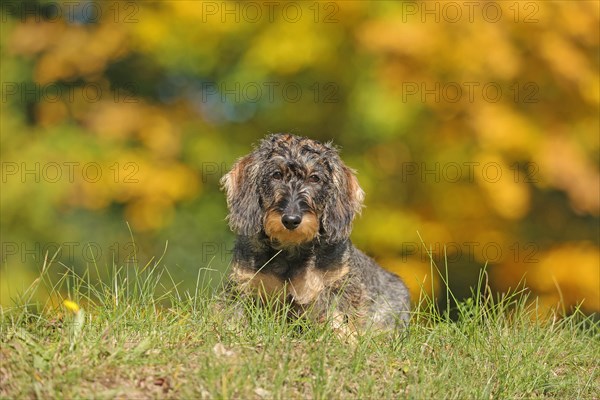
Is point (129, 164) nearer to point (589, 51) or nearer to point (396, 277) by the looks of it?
point (396, 277)

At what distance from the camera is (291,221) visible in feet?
17.1

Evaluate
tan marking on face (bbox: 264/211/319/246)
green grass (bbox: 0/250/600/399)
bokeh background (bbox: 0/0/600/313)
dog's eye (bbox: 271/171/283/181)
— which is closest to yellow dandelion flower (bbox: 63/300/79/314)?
green grass (bbox: 0/250/600/399)

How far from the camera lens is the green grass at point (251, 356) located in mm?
3875

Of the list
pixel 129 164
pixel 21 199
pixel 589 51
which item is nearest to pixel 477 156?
pixel 589 51

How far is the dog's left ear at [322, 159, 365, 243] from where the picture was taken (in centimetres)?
555

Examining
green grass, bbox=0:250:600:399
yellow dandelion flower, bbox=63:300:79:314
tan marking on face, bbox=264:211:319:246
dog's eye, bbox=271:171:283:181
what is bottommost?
green grass, bbox=0:250:600:399

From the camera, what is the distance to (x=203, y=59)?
9.52 m

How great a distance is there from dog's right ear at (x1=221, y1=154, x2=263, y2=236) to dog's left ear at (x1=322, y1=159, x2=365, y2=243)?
1.45ft

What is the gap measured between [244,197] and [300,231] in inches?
23.3

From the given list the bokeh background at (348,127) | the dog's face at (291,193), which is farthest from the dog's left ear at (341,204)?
the bokeh background at (348,127)

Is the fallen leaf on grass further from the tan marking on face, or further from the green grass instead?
the tan marking on face

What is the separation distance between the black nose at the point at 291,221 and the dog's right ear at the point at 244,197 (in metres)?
0.30

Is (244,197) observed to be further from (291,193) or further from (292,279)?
(292,279)

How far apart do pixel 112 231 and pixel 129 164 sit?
1.39 m
